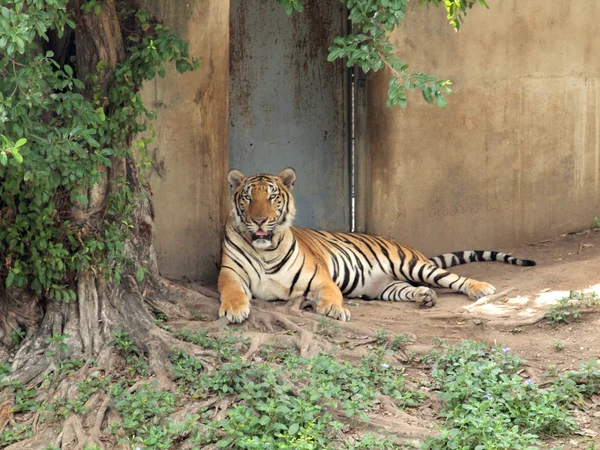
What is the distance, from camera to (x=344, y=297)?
25.2 feet

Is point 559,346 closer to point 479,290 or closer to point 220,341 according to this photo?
point 479,290

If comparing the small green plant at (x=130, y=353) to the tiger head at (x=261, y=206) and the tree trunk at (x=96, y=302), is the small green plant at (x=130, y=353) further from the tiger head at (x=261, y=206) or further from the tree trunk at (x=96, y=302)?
the tiger head at (x=261, y=206)

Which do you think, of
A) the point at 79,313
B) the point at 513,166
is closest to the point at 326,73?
the point at 513,166

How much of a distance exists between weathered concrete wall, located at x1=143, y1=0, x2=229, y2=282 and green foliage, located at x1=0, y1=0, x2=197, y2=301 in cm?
106

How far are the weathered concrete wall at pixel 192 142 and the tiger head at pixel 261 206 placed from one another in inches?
9.0

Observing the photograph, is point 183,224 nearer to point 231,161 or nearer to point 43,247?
point 231,161

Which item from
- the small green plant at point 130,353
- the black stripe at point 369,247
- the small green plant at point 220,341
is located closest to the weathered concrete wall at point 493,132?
the black stripe at point 369,247

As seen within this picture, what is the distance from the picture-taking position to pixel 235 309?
6.22 meters

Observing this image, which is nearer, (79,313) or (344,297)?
(79,313)

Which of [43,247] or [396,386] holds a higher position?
[43,247]

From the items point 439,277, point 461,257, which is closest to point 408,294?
point 439,277

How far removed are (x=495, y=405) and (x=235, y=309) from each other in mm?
1939

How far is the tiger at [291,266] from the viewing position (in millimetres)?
6875

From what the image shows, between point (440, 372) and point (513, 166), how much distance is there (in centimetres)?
328
